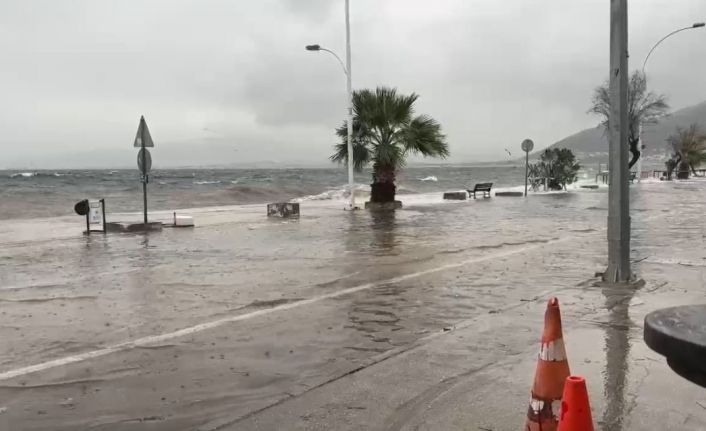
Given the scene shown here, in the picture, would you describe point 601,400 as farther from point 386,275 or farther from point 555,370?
point 386,275

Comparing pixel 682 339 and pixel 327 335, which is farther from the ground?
pixel 682 339

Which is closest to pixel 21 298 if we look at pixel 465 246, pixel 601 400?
pixel 601 400

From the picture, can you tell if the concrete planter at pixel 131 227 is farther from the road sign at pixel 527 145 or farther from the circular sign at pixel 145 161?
the road sign at pixel 527 145

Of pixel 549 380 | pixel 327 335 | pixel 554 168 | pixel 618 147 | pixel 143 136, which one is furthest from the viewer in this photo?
pixel 554 168

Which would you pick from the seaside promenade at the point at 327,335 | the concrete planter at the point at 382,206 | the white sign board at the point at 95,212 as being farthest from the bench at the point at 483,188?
the white sign board at the point at 95,212

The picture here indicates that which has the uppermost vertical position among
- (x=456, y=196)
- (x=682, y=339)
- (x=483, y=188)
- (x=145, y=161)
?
(x=145, y=161)

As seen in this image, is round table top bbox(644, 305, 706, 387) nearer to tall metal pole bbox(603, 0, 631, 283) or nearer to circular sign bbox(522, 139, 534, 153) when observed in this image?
tall metal pole bbox(603, 0, 631, 283)

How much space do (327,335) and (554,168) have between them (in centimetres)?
3614

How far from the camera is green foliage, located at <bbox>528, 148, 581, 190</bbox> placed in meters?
39.7

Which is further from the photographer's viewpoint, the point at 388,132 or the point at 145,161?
the point at 388,132

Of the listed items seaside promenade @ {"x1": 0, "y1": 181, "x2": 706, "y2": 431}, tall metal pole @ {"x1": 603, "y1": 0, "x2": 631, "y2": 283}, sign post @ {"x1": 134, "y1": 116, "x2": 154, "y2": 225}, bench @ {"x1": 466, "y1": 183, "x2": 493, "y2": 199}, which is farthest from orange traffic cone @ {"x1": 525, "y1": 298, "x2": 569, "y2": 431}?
bench @ {"x1": 466, "y1": 183, "x2": 493, "y2": 199}

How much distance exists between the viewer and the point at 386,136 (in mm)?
25312

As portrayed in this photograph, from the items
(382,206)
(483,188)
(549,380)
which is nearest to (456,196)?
(483,188)

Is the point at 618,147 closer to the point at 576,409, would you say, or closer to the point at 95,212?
the point at 576,409
